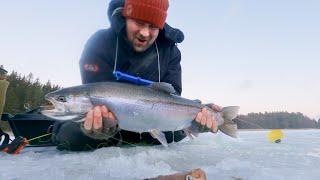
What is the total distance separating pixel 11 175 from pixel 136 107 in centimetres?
131

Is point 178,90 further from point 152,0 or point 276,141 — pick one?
point 276,141

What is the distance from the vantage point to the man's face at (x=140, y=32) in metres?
4.43

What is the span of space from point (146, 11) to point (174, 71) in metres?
1.27

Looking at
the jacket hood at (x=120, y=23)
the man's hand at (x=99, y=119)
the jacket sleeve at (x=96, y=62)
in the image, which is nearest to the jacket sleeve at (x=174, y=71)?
the jacket hood at (x=120, y=23)

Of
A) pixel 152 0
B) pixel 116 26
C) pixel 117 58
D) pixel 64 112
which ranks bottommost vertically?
pixel 64 112

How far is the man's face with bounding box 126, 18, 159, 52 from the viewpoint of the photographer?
174 inches

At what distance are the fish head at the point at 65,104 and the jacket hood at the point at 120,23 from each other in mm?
1753

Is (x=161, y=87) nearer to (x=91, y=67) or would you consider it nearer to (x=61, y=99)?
(x=61, y=99)

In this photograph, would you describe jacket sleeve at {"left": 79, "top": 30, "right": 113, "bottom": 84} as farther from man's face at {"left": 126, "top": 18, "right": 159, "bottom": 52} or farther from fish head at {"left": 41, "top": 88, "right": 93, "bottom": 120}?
fish head at {"left": 41, "top": 88, "right": 93, "bottom": 120}

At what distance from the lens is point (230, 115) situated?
4031 millimetres

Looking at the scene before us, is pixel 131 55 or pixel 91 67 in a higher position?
pixel 131 55

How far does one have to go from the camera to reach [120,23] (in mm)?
4723

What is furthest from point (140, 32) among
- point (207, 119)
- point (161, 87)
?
point (207, 119)

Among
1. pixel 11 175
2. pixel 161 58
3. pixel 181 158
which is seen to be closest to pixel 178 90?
pixel 161 58
